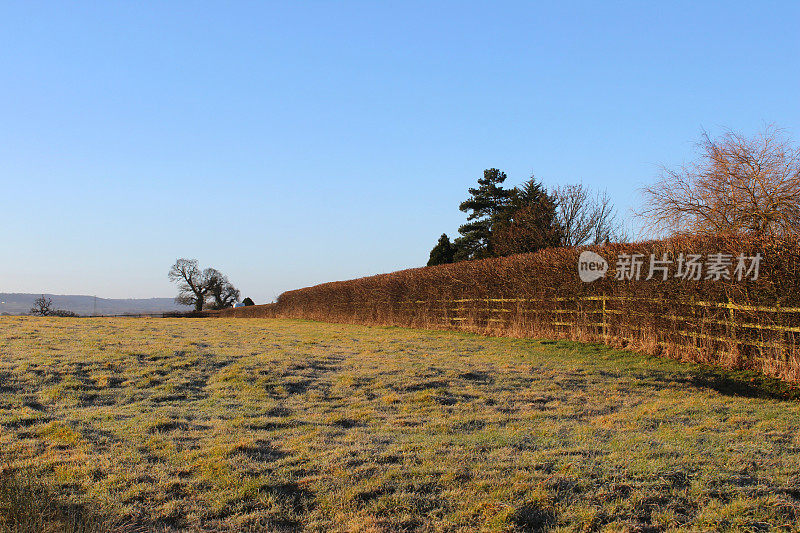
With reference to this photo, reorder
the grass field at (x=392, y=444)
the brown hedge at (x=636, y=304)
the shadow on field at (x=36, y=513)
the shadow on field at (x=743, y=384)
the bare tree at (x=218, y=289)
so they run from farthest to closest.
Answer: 1. the bare tree at (x=218, y=289)
2. the brown hedge at (x=636, y=304)
3. the shadow on field at (x=743, y=384)
4. the grass field at (x=392, y=444)
5. the shadow on field at (x=36, y=513)

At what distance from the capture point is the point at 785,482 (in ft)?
12.8

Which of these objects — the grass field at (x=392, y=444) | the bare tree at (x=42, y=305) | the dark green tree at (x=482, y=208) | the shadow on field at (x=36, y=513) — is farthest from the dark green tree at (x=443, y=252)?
the shadow on field at (x=36, y=513)

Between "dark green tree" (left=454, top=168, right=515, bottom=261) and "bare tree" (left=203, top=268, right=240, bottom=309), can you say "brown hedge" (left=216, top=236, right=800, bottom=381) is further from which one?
"bare tree" (left=203, top=268, right=240, bottom=309)

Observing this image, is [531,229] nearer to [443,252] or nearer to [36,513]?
[443,252]

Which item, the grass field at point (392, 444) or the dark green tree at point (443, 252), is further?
the dark green tree at point (443, 252)

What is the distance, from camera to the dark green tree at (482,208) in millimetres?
41162

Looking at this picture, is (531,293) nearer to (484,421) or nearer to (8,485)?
(484,421)

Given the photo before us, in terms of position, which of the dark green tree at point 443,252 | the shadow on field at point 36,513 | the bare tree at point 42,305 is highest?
the dark green tree at point 443,252

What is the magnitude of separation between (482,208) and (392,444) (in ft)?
125

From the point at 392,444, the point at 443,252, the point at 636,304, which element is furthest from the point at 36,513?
the point at 443,252

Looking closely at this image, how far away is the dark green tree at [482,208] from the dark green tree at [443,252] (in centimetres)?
95

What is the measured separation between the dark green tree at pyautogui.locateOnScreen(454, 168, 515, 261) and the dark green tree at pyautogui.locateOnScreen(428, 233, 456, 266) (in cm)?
95

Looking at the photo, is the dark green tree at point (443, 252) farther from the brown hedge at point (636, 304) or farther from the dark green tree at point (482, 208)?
the brown hedge at point (636, 304)

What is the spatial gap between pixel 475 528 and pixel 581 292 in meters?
10.6
